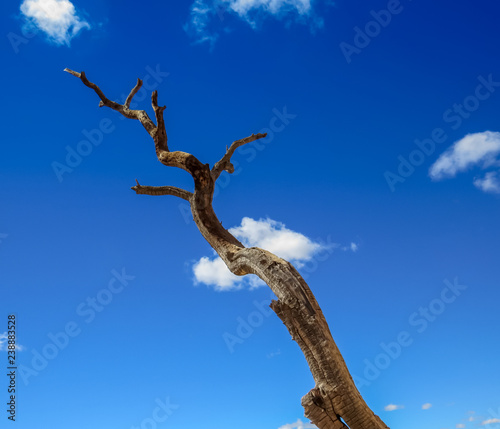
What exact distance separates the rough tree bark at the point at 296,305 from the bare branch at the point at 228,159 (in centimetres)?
3

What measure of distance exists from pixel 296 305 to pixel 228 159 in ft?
12.2

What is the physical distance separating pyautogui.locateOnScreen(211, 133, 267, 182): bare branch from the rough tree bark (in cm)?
3

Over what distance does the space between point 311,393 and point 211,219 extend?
357 cm

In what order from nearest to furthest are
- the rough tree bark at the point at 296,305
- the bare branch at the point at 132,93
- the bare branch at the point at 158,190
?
the rough tree bark at the point at 296,305
the bare branch at the point at 158,190
the bare branch at the point at 132,93

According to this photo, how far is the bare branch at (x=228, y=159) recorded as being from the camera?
883 cm

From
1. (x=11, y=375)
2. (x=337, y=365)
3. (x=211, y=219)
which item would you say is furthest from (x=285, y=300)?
(x=11, y=375)

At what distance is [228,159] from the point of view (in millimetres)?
9094

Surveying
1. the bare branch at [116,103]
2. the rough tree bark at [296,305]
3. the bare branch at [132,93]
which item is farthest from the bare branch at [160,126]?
the bare branch at [132,93]

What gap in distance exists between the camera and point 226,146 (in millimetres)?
9352

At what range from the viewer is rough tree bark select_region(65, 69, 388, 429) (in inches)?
236

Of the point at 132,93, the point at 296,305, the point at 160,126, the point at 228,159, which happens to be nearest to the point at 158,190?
the point at 160,126

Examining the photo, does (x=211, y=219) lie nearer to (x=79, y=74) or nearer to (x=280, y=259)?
(x=280, y=259)

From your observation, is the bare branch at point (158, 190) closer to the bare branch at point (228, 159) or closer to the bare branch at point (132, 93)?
the bare branch at point (228, 159)

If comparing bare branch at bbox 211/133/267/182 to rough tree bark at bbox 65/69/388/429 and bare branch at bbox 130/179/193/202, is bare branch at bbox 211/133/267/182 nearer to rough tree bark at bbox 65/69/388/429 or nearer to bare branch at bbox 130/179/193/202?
rough tree bark at bbox 65/69/388/429
